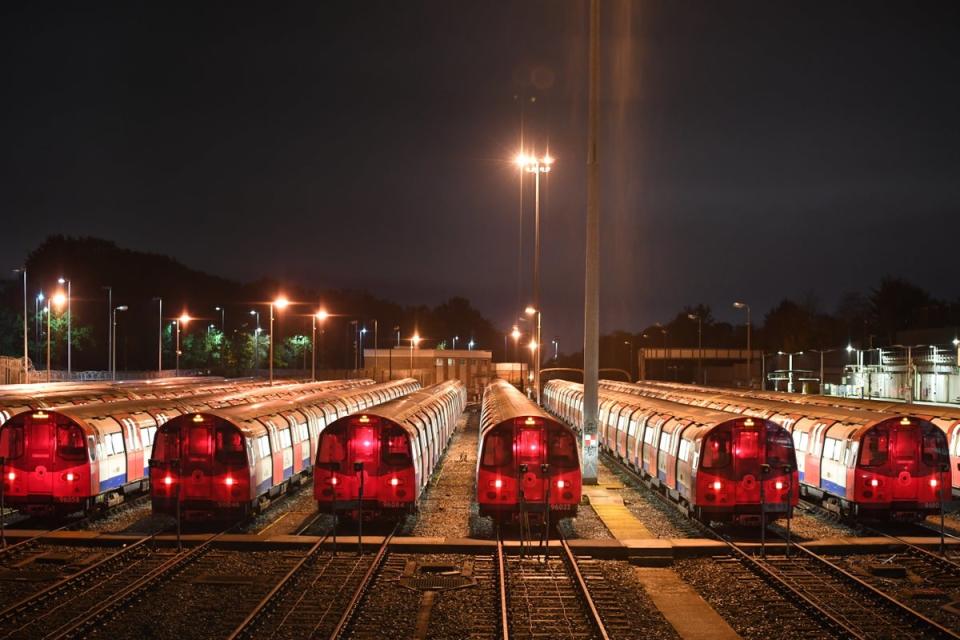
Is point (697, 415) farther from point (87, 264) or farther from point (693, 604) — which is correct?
point (87, 264)

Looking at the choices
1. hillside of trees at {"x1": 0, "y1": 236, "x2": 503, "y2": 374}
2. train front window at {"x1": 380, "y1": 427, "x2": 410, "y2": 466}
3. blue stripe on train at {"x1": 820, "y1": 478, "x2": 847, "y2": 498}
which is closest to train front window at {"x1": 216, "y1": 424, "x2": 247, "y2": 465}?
train front window at {"x1": 380, "y1": 427, "x2": 410, "y2": 466}

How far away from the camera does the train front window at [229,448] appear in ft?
65.0

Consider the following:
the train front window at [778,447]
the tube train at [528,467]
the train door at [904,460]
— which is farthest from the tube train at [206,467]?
the train door at [904,460]

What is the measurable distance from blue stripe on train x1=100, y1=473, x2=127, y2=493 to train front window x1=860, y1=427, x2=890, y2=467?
17048mm

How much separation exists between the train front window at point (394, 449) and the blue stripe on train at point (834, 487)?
9.77 meters

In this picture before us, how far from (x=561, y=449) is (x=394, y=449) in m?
3.62

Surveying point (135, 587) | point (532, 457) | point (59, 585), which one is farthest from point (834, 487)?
point (59, 585)

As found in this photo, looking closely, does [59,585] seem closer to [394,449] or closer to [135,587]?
[135,587]

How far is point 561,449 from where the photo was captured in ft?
62.2

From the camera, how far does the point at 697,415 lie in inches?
909

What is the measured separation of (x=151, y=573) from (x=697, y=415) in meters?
13.6

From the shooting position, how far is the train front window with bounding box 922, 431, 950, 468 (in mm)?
A: 20000

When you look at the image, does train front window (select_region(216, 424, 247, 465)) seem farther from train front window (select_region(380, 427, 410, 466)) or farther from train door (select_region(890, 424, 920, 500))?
train door (select_region(890, 424, 920, 500))

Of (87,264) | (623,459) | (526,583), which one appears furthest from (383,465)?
(87,264)
